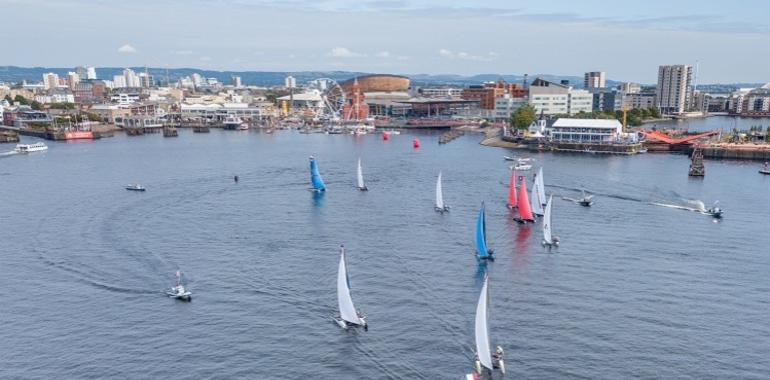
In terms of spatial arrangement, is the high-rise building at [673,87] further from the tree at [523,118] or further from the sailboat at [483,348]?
the sailboat at [483,348]

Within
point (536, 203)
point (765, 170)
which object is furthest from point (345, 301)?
point (765, 170)

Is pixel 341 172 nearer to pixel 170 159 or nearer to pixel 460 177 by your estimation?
pixel 460 177

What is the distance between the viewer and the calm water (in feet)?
82.7

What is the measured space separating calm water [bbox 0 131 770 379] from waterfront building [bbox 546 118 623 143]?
3096 centimetres

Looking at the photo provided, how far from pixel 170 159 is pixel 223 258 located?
2007 inches

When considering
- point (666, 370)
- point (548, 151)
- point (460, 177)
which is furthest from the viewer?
point (548, 151)

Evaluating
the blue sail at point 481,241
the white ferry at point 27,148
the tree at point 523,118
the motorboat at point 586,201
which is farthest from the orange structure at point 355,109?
the blue sail at point 481,241

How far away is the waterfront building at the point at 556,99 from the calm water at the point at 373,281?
78532 millimetres

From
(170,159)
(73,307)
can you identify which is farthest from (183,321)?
(170,159)

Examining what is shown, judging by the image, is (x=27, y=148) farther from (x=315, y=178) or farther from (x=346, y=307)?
(x=346, y=307)

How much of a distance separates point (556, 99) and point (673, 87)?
7104cm

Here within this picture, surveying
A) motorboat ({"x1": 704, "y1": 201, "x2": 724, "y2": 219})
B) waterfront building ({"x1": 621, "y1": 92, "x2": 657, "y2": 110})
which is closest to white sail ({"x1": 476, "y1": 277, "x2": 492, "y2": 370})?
motorboat ({"x1": 704, "y1": 201, "x2": 724, "y2": 219})

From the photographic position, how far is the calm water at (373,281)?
25.2 meters

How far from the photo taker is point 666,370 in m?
24.2
